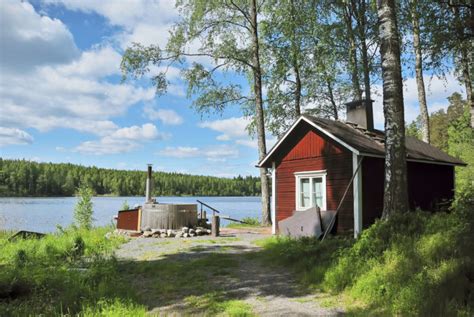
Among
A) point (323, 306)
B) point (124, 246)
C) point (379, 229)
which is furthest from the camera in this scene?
point (124, 246)

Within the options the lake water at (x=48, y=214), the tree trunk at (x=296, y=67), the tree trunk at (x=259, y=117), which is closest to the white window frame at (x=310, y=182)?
the tree trunk at (x=259, y=117)

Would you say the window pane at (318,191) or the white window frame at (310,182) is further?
the window pane at (318,191)

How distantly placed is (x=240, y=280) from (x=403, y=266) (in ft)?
9.93

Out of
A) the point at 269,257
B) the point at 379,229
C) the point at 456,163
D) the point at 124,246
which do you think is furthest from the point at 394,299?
the point at 456,163

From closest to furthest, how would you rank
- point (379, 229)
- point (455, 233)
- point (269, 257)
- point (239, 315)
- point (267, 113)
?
point (239, 315) → point (455, 233) → point (379, 229) → point (269, 257) → point (267, 113)

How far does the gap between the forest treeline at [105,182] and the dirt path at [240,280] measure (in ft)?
185

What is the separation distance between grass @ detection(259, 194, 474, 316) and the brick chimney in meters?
7.59

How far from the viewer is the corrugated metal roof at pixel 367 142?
12188mm

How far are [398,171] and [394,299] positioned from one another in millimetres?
3777

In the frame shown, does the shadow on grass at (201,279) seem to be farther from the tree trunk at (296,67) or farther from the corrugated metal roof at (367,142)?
the tree trunk at (296,67)

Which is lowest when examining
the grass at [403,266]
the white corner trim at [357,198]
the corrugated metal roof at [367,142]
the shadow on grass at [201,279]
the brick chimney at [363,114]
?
the shadow on grass at [201,279]

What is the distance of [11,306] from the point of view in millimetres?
5660

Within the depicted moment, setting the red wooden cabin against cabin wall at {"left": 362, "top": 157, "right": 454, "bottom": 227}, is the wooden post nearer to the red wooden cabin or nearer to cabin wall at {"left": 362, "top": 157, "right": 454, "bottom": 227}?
the red wooden cabin

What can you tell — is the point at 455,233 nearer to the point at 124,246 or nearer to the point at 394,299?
the point at 394,299
